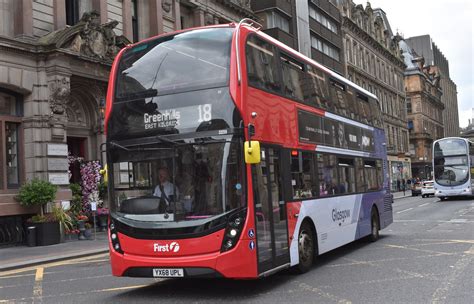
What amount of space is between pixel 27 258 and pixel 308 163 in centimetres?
850

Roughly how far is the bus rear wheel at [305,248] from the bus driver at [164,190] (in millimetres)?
2705

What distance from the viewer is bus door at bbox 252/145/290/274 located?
25.1 feet

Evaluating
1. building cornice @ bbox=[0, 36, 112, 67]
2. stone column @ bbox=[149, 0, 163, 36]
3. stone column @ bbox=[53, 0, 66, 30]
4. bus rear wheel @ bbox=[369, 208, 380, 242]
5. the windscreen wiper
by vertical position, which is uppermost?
stone column @ bbox=[149, 0, 163, 36]

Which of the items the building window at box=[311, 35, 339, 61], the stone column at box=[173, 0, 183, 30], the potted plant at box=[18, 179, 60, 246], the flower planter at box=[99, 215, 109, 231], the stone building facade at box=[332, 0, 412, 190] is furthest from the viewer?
the stone building facade at box=[332, 0, 412, 190]

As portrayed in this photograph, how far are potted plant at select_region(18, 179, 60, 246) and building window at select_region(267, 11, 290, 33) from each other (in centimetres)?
2606

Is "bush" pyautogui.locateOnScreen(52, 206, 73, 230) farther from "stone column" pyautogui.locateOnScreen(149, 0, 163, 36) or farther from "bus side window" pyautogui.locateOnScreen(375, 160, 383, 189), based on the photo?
"stone column" pyautogui.locateOnScreen(149, 0, 163, 36)

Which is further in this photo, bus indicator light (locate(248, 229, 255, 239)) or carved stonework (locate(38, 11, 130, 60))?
carved stonework (locate(38, 11, 130, 60))

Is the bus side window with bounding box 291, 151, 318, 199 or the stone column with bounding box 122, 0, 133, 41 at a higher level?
the stone column with bounding box 122, 0, 133, 41

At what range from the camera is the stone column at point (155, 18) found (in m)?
25.6

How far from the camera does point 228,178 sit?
7406mm

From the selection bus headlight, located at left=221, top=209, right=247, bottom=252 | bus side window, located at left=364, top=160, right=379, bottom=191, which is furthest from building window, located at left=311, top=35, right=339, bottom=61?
bus headlight, located at left=221, top=209, right=247, bottom=252

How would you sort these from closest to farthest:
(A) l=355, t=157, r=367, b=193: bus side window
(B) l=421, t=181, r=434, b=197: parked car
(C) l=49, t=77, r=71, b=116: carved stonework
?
(A) l=355, t=157, r=367, b=193: bus side window → (C) l=49, t=77, r=71, b=116: carved stonework → (B) l=421, t=181, r=434, b=197: parked car

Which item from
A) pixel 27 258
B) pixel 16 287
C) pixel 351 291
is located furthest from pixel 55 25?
pixel 351 291

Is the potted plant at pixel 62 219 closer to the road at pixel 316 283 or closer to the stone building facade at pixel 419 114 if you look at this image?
the road at pixel 316 283
